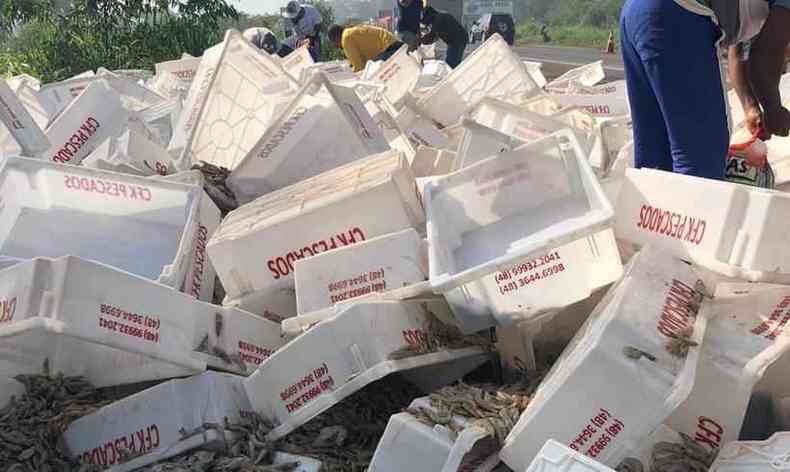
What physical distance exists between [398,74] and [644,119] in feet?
8.60

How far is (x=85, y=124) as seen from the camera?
402 centimetres

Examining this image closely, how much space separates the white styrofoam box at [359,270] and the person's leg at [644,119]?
3.49ft

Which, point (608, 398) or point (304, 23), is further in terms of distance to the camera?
point (304, 23)

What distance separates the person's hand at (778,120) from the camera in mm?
2955

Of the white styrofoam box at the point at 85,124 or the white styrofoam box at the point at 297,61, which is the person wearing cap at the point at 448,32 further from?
the white styrofoam box at the point at 85,124

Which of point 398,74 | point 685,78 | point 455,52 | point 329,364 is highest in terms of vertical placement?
point 685,78

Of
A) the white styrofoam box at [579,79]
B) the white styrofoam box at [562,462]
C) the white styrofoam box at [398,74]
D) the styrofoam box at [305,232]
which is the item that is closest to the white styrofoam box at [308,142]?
the styrofoam box at [305,232]

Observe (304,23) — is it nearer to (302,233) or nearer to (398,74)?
(398,74)

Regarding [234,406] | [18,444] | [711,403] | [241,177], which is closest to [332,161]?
[241,177]

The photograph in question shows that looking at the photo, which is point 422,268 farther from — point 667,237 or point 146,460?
point 146,460

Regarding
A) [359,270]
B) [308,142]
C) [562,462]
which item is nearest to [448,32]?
[308,142]

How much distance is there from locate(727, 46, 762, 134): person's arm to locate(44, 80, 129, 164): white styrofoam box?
103 inches

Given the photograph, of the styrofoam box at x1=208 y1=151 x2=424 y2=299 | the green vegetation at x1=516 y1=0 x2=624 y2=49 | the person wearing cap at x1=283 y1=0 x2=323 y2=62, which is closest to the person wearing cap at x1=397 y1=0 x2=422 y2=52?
the person wearing cap at x1=283 y1=0 x2=323 y2=62

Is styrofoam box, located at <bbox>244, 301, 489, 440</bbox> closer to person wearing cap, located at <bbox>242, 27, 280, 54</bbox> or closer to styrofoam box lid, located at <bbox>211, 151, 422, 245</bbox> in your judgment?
styrofoam box lid, located at <bbox>211, 151, 422, 245</bbox>
